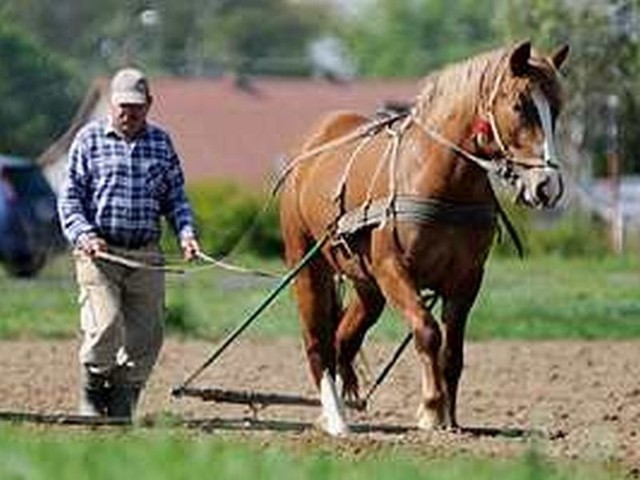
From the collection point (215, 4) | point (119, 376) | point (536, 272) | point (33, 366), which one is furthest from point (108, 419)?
point (215, 4)

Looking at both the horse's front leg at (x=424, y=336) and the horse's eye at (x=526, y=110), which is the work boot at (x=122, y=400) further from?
the horse's eye at (x=526, y=110)

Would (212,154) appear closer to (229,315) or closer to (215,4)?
(229,315)

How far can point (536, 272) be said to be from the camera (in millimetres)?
40312

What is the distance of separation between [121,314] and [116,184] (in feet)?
2.67

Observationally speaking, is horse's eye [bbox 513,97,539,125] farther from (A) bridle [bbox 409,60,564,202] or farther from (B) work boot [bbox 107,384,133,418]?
(B) work boot [bbox 107,384,133,418]

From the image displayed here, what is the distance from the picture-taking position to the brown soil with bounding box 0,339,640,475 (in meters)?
12.8

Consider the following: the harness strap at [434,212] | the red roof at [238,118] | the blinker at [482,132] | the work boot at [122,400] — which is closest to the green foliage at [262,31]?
the red roof at [238,118]

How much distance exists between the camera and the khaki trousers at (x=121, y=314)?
47.0ft

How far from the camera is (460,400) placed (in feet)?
56.3

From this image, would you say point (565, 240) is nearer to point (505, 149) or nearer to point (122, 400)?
point (122, 400)

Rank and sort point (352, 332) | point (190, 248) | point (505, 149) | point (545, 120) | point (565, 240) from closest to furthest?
1. point (545, 120)
2. point (505, 149)
3. point (190, 248)
4. point (352, 332)
5. point (565, 240)

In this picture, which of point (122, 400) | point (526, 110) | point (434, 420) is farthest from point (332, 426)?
point (526, 110)

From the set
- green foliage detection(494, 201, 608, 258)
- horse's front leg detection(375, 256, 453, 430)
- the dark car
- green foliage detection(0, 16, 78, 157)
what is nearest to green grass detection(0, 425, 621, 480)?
horse's front leg detection(375, 256, 453, 430)

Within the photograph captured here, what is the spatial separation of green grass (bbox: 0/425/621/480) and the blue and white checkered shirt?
3.21m
